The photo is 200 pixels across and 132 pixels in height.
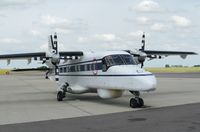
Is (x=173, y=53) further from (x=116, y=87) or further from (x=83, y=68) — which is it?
(x=116, y=87)

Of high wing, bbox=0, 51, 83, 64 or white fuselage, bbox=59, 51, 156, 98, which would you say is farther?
high wing, bbox=0, 51, 83, 64

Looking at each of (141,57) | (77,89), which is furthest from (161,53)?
(77,89)

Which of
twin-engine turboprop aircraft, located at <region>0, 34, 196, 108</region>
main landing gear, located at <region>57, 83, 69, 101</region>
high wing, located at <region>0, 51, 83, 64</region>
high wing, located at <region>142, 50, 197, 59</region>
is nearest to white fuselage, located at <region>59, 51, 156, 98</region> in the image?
twin-engine turboprop aircraft, located at <region>0, 34, 196, 108</region>

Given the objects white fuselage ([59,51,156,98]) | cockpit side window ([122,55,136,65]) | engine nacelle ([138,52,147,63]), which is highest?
engine nacelle ([138,52,147,63])

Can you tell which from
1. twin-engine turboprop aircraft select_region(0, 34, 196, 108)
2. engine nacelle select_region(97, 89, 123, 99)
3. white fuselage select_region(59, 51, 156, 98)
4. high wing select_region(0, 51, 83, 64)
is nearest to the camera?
white fuselage select_region(59, 51, 156, 98)

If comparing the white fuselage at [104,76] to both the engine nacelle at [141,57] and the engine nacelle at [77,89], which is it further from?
the engine nacelle at [141,57]

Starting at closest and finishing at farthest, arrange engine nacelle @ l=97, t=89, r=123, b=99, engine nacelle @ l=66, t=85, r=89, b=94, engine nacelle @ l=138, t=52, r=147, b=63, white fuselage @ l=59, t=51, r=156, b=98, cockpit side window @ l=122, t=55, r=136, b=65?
white fuselage @ l=59, t=51, r=156, b=98 < cockpit side window @ l=122, t=55, r=136, b=65 < engine nacelle @ l=97, t=89, r=123, b=99 < engine nacelle @ l=66, t=85, r=89, b=94 < engine nacelle @ l=138, t=52, r=147, b=63

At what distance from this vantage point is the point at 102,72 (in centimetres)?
1848

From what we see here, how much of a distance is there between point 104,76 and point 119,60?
124 centimetres

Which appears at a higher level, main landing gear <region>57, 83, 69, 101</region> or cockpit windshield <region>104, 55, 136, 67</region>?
cockpit windshield <region>104, 55, 136, 67</region>

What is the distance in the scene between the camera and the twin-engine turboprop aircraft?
16.1 meters

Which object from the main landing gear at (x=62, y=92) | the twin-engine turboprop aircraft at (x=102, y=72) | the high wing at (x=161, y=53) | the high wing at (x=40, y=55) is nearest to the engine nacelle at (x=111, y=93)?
the twin-engine turboprop aircraft at (x=102, y=72)

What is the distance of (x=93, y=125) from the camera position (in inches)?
453

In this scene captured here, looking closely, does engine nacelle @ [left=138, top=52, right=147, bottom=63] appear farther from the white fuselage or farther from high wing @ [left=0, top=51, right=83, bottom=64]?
high wing @ [left=0, top=51, right=83, bottom=64]
